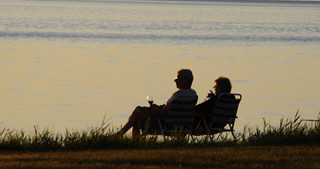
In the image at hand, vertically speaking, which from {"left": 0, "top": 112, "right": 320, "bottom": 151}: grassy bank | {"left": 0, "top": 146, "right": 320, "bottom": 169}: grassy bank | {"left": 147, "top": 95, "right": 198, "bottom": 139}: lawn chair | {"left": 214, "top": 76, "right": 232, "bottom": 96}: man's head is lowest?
{"left": 0, "top": 146, "right": 320, "bottom": 169}: grassy bank

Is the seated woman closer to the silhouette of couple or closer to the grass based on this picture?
the silhouette of couple

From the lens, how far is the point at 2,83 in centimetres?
1831

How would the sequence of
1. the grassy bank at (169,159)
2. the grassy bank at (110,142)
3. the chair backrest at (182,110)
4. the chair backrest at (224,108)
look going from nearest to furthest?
the grassy bank at (169,159), the grassy bank at (110,142), the chair backrest at (182,110), the chair backrest at (224,108)

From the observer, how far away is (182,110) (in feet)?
32.5

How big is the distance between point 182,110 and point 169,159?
195 centimetres

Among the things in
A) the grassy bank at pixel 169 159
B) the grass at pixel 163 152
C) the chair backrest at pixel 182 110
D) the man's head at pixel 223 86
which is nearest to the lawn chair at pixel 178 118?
the chair backrest at pixel 182 110

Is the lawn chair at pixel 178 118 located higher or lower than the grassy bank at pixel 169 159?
higher

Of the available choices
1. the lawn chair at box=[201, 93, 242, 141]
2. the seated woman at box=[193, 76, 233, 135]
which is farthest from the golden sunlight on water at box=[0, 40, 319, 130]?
the lawn chair at box=[201, 93, 242, 141]

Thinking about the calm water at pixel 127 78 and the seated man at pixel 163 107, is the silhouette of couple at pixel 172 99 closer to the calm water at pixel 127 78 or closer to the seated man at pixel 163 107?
the seated man at pixel 163 107

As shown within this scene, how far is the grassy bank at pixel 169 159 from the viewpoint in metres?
7.70

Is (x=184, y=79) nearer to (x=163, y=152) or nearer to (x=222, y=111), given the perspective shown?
(x=222, y=111)

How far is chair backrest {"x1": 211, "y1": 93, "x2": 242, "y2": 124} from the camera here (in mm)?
10047

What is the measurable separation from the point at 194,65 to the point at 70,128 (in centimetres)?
1172

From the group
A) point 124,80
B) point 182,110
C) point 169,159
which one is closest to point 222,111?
point 182,110
